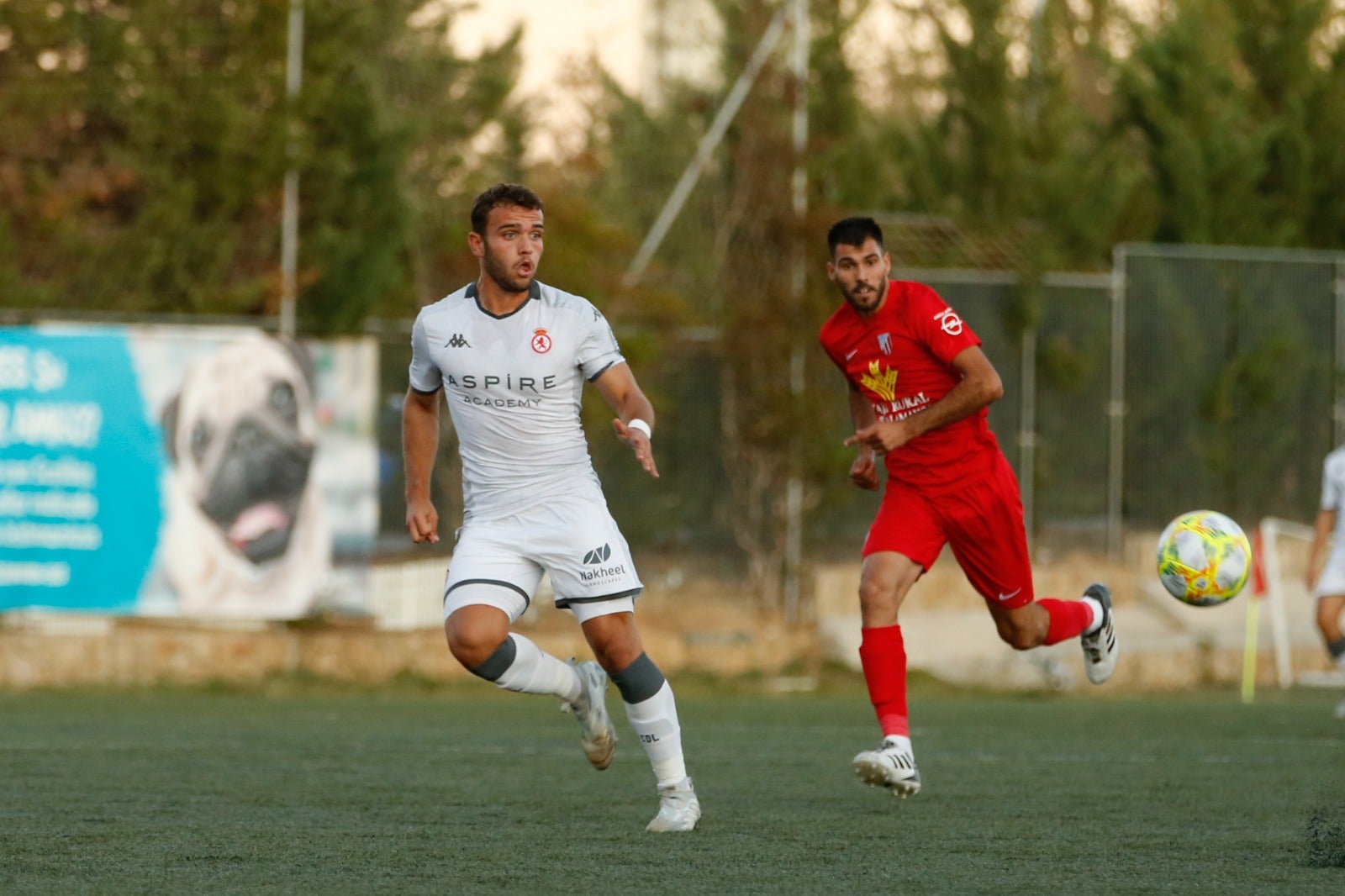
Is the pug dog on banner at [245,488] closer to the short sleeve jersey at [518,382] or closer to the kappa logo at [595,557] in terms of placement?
the short sleeve jersey at [518,382]

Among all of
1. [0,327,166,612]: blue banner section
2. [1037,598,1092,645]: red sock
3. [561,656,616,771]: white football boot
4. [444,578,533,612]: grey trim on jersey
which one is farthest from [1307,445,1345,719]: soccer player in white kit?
[0,327,166,612]: blue banner section

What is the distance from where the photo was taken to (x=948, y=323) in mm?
8062

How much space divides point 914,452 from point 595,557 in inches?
74.8

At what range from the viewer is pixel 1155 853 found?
6.27 m

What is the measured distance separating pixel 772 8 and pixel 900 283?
36.8 feet

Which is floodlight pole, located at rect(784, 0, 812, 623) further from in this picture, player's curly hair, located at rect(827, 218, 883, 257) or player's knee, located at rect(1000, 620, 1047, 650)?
player's curly hair, located at rect(827, 218, 883, 257)

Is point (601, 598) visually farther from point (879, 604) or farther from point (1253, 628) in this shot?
point (1253, 628)

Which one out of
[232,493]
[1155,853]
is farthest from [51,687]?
[1155,853]

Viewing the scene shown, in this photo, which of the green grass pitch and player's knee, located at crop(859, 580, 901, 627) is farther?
player's knee, located at crop(859, 580, 901, 627)

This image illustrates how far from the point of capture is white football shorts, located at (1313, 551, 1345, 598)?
13008 millimetres

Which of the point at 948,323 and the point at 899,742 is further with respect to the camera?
the point at 948,323

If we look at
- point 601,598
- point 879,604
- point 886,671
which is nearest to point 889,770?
point 886,671

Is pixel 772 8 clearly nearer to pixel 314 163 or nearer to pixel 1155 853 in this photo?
pixel 314 163

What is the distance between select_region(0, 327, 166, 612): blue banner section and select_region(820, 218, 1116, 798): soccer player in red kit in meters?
A: 8.38
